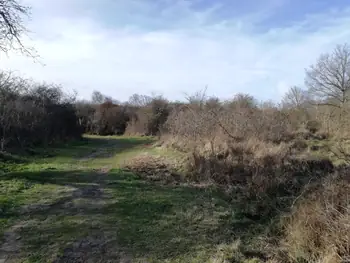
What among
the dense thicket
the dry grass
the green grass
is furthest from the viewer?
the dense thicket

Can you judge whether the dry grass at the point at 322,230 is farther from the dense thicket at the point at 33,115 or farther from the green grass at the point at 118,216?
the dense thicket at the point at 33,115

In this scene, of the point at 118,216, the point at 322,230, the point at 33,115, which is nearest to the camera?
the point at 322,230

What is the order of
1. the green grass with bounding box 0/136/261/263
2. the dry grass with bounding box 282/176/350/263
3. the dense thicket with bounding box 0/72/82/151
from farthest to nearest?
the dense thicket with bounding box 0/72/82/151 < the green grass with bounding box 0/136/261/263 < the dry grass with bounding box 282/176/350/263

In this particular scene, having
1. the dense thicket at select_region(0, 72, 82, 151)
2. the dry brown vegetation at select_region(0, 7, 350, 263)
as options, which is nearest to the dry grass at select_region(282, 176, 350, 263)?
the dry brown vegetation at select_region(0, 7, 350, 263)

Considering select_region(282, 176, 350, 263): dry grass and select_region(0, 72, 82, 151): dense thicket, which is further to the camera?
select_region(0, 72, 82, 151): dense thicket

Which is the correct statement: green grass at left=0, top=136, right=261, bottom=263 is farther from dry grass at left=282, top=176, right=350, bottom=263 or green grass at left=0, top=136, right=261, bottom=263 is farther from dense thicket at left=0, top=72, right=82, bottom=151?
dense thicket at left=0, top=72, right=82, bottom=151

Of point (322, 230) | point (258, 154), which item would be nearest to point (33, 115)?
point (258, 154)

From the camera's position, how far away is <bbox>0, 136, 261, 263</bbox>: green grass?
5.06m

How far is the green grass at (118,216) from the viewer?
16.6ft

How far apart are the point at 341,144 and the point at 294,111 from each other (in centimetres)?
554

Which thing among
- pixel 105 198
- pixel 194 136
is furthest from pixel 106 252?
pixel 194 136

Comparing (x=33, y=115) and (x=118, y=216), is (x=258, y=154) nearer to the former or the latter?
(x=118, y=216)

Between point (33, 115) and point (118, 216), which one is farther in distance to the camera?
point (33, 115)

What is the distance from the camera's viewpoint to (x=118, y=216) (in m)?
6.43
